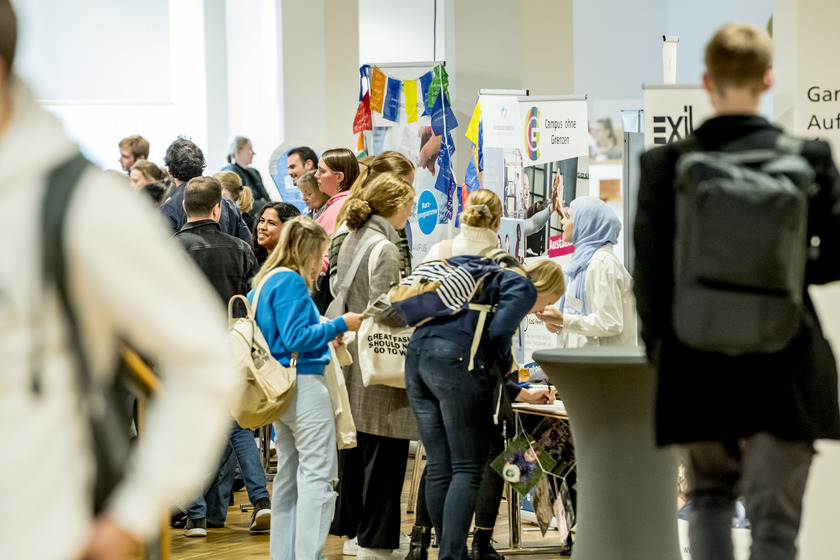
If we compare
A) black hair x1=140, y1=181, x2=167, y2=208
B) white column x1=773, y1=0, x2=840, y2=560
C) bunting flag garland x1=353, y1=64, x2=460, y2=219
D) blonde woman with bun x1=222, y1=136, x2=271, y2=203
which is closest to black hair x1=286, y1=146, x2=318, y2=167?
bunting flag garland x1=353, y1=64, x2=460, y2=219

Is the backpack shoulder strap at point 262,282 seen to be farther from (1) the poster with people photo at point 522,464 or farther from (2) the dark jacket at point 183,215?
(2) the dark jacket at point 183,215

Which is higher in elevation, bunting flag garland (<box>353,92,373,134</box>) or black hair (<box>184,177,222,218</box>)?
bunting flag garland (<box>353,92,373,134</box>)

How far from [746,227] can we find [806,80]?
4.65ft

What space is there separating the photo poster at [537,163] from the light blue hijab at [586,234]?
771 mm

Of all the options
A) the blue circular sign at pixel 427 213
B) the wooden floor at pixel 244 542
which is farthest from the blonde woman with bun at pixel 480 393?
the blue circular sign at pixel 427 213

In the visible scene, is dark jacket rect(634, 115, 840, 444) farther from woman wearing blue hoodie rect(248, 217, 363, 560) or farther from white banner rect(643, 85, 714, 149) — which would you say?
woman wearing blue hoodie rect(248, 217, 363, 560)

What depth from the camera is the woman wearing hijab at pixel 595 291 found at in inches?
186

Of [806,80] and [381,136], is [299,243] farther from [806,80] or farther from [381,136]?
[381,136]

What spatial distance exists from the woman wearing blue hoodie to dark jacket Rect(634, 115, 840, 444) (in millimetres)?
1865

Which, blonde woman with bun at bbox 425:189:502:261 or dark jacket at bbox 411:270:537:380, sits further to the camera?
blonde woman with bun at bbox 425:189:502:261

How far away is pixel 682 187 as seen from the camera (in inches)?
92.9

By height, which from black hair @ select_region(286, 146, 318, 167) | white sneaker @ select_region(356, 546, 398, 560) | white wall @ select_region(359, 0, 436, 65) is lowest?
white sneaker @ select_region(356, 546, 398, 560)

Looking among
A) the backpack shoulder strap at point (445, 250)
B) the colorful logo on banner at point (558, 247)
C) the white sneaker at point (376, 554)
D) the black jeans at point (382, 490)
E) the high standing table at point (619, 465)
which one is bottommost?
the white sneaker at point (376, 554)

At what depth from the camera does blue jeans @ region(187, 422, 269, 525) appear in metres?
5.50
